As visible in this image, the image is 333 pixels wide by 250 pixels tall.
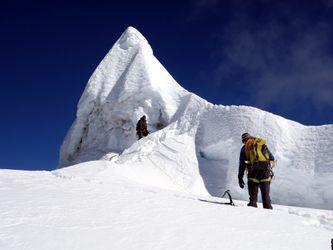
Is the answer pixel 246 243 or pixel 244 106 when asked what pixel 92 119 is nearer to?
pixel 244 106

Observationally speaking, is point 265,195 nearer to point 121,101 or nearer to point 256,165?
point 256,165

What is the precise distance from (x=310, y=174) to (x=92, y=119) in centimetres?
1241

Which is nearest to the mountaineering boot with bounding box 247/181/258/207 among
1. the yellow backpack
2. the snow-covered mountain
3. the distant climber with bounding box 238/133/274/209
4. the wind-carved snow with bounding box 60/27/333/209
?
the distant climber with bounding box 238/133/274/209

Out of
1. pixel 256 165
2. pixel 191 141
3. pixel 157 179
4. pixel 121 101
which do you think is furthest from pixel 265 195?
pixel 121 101

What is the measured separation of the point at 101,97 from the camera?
21.4 meters

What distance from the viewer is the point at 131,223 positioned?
4621 mm

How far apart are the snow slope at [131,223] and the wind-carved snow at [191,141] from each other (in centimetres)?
478

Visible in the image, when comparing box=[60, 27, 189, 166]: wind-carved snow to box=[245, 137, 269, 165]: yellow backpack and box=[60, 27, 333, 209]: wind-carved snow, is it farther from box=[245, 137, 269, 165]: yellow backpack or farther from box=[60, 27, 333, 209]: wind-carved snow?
box=[245, 137, 269, 165]: yellow backpack

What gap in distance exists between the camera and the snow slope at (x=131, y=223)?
13.0ft

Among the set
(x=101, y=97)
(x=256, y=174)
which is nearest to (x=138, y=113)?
(x=101, y=97)

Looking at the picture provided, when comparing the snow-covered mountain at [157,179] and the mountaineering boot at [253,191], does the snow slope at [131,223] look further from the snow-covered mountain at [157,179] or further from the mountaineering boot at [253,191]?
the mountaineering boot at [253,191]

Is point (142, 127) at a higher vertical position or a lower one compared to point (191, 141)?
higher

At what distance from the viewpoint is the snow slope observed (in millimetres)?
3965

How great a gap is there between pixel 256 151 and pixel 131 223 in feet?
13.6
